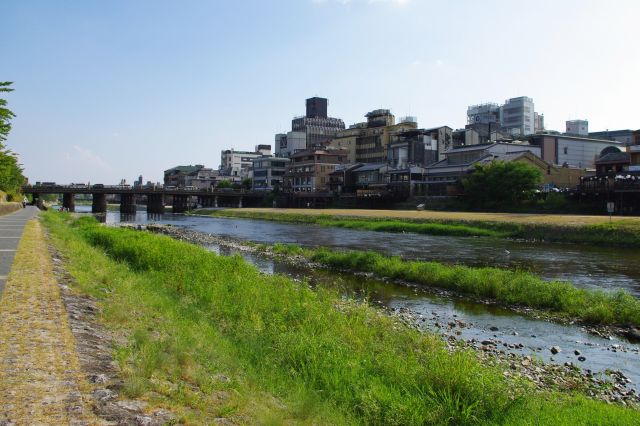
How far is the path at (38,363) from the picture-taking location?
4.83m

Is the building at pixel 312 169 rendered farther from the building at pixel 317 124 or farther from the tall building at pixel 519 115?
the tall building at pixel 519 115

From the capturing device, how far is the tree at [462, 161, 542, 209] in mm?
61281

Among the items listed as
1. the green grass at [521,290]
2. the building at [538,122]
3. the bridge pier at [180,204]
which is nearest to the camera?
the green grass at [521,290]

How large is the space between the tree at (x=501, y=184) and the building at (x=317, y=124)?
79.8 metres

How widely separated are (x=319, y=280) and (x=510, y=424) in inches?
583

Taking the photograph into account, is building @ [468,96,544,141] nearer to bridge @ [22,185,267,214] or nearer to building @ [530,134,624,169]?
building @ [530,134,624,169]

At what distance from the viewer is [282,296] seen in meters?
14.0

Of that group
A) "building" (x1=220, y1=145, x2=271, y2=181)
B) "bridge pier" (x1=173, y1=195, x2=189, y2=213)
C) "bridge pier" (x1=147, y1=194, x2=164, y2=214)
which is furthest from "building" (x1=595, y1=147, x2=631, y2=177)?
"building" (x1=220, y1=145, x2=271, y2=181)

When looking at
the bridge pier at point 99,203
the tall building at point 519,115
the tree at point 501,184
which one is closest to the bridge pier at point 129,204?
the bridge pier at point 99,203

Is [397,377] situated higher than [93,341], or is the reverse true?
[93,341]

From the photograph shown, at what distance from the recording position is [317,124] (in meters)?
166

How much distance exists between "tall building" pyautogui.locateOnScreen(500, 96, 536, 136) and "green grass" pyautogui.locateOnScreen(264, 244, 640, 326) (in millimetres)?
129120

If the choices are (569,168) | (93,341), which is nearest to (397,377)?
(93,341)

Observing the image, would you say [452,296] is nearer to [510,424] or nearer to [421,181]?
[510,424]
